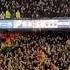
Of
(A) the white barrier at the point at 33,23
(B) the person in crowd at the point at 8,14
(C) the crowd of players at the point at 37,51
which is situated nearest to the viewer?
(C) the crowd of players at the point at 37,51

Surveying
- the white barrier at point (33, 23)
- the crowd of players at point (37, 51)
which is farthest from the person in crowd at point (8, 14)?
the crowd of players at point (37, 51)

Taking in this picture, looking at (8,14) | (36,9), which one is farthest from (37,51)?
(8,14)

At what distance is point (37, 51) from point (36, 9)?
1.10 m

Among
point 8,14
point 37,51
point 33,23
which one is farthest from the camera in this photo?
point 8,14

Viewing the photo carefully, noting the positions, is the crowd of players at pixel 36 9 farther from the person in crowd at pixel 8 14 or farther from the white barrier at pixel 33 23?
the white barrier at pixel 33 23

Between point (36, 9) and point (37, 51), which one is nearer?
point (37, 51)

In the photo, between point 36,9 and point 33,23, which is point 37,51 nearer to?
point 33,23

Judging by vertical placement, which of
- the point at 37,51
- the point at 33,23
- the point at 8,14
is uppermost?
the point at 8,14

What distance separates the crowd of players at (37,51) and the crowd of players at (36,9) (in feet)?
1.47

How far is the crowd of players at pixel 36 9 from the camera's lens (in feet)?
27.2

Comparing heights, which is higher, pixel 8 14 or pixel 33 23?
pixel 8 14

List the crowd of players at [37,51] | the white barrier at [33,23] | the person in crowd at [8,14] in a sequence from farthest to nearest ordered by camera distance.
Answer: the person in crowd at [8,14] → the white barrier at [33,23] → the crowd of players at [37,51]

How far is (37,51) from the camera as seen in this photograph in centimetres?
797

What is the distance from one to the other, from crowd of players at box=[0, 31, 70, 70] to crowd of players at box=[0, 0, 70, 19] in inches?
17.6
